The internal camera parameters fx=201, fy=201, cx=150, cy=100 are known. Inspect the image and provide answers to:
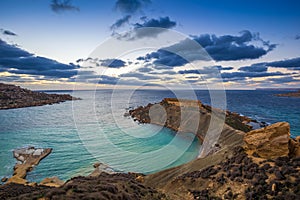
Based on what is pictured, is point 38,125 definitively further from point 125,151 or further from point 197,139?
point 197,139

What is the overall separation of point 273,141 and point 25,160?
3421cm

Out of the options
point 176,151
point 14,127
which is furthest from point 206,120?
point 14,127

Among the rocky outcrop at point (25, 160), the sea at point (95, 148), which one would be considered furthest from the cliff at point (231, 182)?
the sea at point (95, 148)

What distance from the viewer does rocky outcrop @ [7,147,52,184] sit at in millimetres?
24883

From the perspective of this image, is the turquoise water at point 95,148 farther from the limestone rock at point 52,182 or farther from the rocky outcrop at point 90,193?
the rocky outcrop at point 90,193

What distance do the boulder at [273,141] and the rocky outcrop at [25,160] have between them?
2606 cm

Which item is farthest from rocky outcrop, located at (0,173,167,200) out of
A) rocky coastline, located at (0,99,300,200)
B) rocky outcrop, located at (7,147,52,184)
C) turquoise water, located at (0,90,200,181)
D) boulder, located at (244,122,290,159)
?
turquoise water, located at (0,90,200,181)

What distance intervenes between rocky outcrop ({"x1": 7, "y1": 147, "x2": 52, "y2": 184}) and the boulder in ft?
85.5

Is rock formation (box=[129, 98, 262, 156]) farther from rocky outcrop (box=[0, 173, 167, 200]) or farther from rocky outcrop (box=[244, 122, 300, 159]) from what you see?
rocky outcrop (box=[0, 173, 167, 200])

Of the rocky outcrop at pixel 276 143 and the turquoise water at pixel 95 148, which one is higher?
the rocky outcrop at pixel 276 143

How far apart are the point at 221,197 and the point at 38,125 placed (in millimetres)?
60379

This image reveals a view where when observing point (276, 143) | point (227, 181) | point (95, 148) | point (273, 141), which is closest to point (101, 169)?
point (95, 148)

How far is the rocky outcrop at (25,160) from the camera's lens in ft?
81.6

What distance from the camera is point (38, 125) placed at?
61156 millimetres
